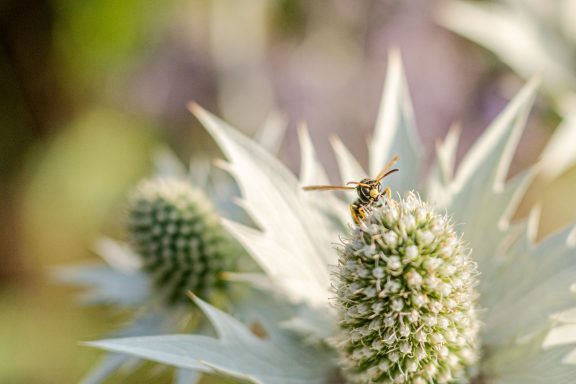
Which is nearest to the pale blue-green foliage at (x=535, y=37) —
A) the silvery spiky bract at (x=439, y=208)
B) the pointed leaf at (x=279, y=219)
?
the silvery spiky bract at (x=439, y=208)

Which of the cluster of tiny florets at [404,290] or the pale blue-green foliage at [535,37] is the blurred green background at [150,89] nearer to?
the pale blue-green foliage at [535,37]

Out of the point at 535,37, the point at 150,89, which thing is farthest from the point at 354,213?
the point at 150,89

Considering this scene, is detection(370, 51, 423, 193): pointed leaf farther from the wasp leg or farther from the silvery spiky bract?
the wasp leg

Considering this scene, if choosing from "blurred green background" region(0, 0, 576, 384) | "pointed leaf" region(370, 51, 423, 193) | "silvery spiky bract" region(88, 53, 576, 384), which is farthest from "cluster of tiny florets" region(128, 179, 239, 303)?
"blurred green background" region(0, 0, 576, 384)

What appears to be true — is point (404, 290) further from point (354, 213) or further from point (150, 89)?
point (150, 89)

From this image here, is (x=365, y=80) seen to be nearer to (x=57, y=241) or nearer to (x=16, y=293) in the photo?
(x=57, y=241)
